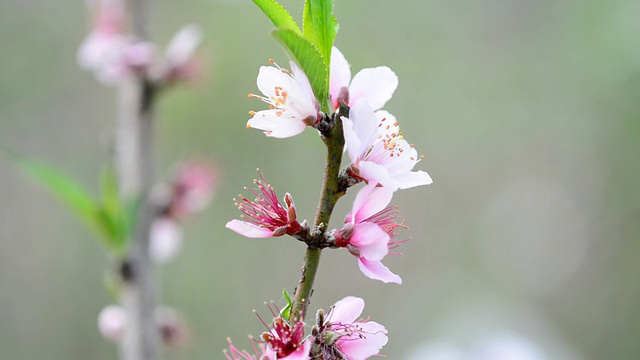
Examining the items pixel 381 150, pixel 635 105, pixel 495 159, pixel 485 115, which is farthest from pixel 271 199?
pixel 495 159

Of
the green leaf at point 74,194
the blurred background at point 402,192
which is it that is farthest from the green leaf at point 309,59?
the blurred background at point 402,192

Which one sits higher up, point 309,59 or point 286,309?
point 309,59

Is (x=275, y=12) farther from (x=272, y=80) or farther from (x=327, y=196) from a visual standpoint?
(x=327, y=196)

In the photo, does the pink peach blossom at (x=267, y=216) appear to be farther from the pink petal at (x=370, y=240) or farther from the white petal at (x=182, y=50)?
the white petal at (x=182, y=50)

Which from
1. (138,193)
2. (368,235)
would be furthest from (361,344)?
Answer: (138,193)

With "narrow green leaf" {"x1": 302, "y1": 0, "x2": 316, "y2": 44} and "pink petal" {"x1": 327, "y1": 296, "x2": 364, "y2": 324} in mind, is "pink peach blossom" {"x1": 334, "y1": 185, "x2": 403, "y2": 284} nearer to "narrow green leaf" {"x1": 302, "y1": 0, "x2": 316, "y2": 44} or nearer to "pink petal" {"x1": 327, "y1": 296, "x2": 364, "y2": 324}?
"pink petal" {"x1": 327, "y1": 296, "x2": 364, "y2": 324}

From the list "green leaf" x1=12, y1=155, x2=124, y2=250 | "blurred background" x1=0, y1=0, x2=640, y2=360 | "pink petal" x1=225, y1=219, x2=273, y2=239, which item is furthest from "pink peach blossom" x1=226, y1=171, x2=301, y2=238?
"blurred background" x1=0, y1=0, x2=640, y2=360

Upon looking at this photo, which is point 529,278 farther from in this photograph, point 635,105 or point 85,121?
point 85,121
